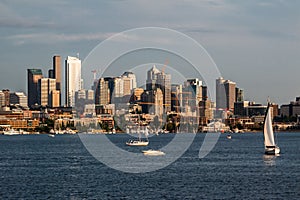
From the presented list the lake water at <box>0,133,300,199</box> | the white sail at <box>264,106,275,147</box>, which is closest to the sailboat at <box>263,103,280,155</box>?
the white sail at <box>264,106,275,147</box>

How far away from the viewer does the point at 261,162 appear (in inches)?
3147

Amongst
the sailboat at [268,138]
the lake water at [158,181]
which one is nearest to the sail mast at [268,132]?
the sailboat at [268,138]

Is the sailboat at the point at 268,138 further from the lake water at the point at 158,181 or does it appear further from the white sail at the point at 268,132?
the lake water at the point at 158,181

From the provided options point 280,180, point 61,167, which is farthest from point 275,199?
point 61,167

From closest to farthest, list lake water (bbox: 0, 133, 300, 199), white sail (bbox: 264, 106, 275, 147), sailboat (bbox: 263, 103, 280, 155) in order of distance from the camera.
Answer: lake water (bbox: 0, 133, 300, 199), white sail (bbox: 264, 106, 275, 147), sailboat (bbox: 263, 103, 280, 155)

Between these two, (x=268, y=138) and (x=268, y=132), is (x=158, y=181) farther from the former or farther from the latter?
(x=268, y=138)

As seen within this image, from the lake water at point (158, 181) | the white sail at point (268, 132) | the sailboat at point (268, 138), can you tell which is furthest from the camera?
the sailboat at point (268, 138)

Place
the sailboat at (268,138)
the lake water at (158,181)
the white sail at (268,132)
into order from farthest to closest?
1. the sailboat at (268,138)
2. the white sail at (268,132)
3. the lake water at (158,181)

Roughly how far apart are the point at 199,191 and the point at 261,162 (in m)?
29.0

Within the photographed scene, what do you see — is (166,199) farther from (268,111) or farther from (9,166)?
(268,111)

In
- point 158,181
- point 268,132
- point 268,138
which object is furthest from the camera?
point 268,138

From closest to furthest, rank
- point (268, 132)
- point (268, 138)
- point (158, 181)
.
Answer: point (158, 181), point (268, 132), point (268, 138)

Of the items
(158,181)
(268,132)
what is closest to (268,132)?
(268,132)

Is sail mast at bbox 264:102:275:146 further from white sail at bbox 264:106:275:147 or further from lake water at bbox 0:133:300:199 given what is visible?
lake water at bbox 0:133:300:199
